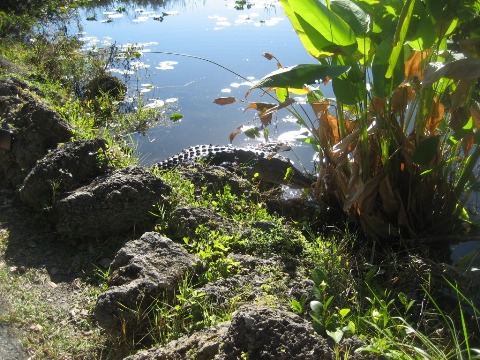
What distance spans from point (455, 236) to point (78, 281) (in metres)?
2.15

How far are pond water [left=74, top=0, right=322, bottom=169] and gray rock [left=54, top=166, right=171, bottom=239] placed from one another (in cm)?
210

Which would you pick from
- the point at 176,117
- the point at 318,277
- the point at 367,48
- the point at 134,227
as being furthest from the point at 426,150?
the point at 176,117

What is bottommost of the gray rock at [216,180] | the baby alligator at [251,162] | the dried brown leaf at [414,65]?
the baby alligator at [251,162]

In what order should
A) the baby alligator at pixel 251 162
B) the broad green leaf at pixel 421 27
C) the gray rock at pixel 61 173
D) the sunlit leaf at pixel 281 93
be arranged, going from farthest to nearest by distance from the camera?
the baby alligator at pixel 251 162
the sunlit leaf at pixel 281 93
the gray rock at pixel 61 173
the broad green leaf at pixel 421 27

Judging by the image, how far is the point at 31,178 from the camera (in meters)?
3.56

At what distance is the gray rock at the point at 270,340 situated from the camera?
1967 millimetres

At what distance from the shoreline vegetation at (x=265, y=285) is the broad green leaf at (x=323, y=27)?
61 centimetres

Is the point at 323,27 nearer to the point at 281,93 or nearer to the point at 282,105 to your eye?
the point at 282,105

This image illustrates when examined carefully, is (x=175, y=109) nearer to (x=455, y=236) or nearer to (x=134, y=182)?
(x=134, y=182)

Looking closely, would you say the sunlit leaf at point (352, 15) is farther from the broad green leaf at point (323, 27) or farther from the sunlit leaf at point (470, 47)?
the sunlit leaf at point (470, 47)

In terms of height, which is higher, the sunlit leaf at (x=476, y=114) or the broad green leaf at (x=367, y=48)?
the broad green leaf at (x=367, y=48)

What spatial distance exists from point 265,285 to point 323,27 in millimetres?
1383

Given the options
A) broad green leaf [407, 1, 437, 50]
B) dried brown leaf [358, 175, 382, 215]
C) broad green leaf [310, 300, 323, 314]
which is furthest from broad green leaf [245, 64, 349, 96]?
broad green leaf [310, 300, 323, 314]

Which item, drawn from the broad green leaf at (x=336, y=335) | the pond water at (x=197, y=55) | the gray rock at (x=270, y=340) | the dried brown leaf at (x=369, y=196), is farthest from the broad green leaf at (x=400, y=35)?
the pond water at (x=197, y=55)
